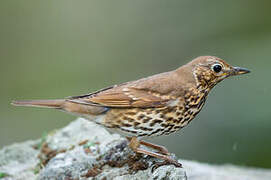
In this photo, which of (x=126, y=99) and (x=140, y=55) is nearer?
(x=126, y=99)

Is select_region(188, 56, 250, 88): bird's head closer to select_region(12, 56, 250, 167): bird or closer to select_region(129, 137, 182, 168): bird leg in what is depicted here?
select_region(12, 56, 250, 167): bird

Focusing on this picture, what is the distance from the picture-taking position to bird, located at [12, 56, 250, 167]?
6.38 m

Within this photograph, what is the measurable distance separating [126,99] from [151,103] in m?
0.37

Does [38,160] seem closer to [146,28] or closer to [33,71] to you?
[33,71]

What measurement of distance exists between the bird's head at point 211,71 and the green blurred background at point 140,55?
3.46m

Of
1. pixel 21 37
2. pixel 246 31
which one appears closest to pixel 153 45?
pixel 246 31

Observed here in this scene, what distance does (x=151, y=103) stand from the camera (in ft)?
21.3

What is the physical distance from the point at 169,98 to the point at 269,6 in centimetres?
969

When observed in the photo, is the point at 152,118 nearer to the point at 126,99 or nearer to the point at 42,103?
the point at 126,99

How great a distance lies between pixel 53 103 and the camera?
21.5 ft

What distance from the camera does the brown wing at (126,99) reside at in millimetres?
6504

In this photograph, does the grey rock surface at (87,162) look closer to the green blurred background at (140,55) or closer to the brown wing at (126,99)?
the brown wing at (126,99)

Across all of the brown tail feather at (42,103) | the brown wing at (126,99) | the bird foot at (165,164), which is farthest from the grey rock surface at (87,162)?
the brown tail feather at (42,103)

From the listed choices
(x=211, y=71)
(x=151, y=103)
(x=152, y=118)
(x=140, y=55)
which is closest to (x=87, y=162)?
(x=152, y=118)
